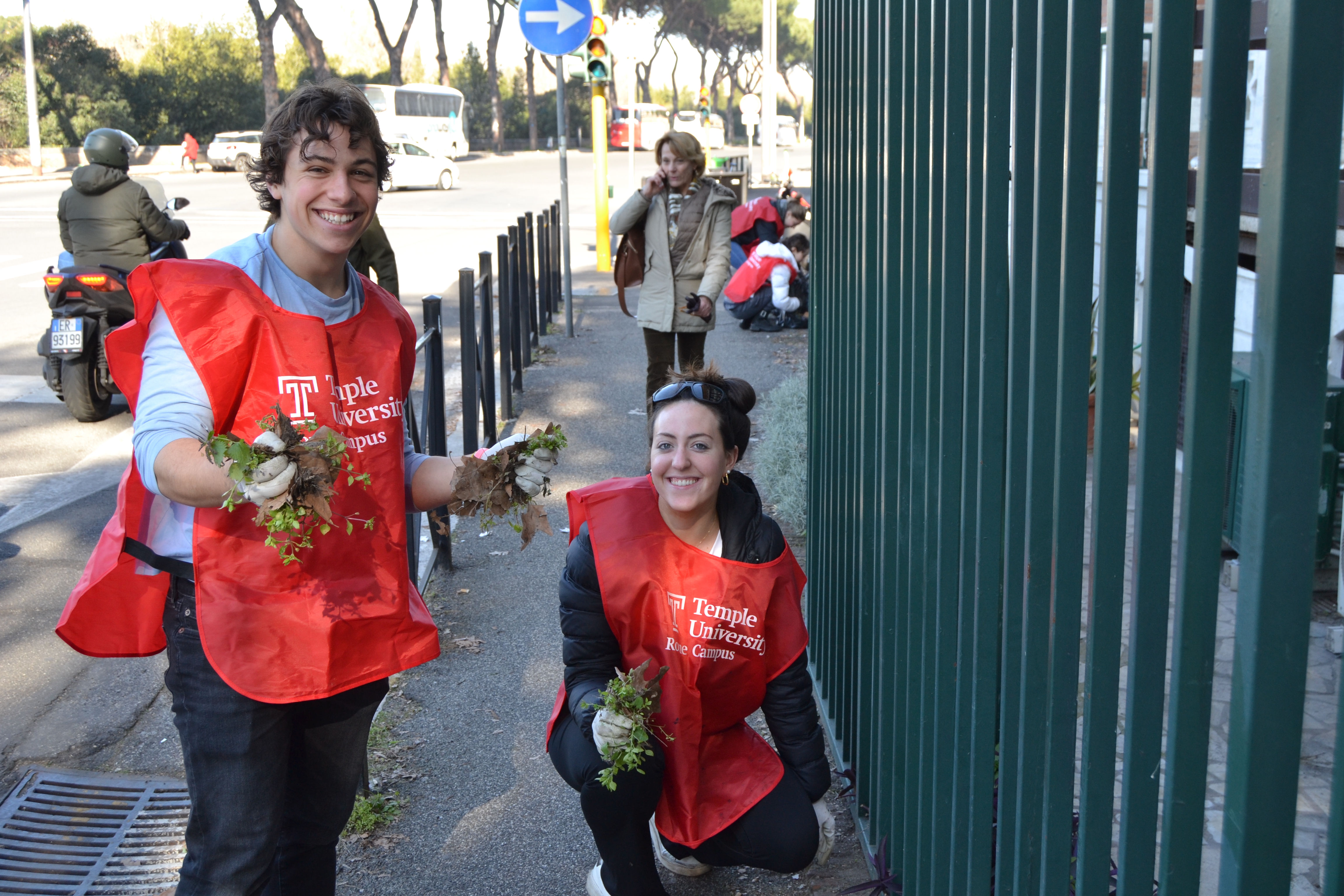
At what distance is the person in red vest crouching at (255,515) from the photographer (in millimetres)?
2168

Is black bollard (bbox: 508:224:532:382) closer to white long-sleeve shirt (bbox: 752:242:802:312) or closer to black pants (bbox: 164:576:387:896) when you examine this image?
white long-sleeve shirt (bbox: 752:242:802:312)

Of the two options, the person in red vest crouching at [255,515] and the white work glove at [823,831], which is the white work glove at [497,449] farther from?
the white work glove at [823,831]

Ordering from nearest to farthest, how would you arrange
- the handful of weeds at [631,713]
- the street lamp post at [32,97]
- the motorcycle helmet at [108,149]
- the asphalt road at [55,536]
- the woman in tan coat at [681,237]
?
the handful of weeds at [631,713]
the asphalt road at [55,536]
the woman in tan coat at [681,237]
the motorcycle helmet at [108,149]
the street lamp post at [32,97]

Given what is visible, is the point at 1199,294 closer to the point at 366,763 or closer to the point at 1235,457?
the point at 366,763

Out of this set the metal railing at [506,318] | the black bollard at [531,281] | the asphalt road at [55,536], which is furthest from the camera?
the black bollard at [531,281]

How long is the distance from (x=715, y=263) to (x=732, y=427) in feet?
13.6

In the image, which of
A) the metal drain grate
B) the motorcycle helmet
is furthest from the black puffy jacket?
the motorcycle helmet

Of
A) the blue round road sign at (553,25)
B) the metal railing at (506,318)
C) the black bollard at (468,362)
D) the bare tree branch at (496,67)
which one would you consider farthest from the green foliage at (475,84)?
the black bollard at (468,362)

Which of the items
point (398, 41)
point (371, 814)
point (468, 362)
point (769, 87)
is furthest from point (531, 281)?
point (398, 41)

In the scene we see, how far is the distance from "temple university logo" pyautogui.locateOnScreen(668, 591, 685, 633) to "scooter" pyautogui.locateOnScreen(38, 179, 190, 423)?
6.23 m

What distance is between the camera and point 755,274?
469 inches

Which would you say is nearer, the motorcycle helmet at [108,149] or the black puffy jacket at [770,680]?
the black puffy jacket at [770,680]

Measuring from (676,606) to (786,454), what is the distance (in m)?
3.88

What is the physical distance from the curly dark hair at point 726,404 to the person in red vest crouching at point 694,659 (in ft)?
0.06
